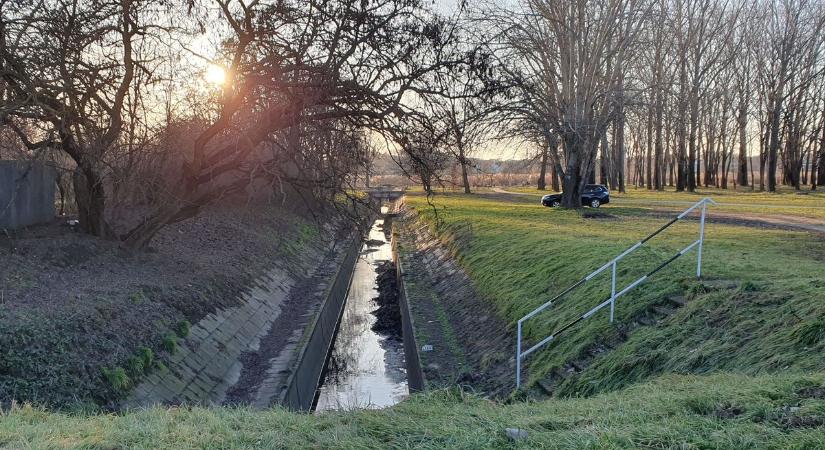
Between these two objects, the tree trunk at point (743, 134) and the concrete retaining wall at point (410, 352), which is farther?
the tree trunk at point (743, 134)

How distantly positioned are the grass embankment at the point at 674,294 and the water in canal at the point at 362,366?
2922 millimetres

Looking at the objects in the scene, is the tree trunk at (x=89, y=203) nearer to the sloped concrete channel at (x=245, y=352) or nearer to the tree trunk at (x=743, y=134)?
the sloped concrete channel at (x=245, y=352)

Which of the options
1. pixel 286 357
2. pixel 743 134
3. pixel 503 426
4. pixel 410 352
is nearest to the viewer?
pixel 503 426

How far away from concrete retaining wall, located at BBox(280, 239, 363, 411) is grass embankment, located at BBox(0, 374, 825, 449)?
3.21 meters

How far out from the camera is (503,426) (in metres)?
5.06

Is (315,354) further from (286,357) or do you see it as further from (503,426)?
(503,426)

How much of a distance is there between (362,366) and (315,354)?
1.38 metres

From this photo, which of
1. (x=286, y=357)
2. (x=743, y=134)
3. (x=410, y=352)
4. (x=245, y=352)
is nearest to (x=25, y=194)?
(x=245, y=352)

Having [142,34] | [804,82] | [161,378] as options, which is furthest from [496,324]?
[804,82]

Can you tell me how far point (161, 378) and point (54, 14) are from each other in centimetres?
847

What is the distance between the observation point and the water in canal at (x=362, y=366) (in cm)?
1360

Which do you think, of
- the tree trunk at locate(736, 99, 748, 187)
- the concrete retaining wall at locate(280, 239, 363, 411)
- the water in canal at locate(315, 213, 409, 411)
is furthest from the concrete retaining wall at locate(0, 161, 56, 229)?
the tree trunk at locate(736, 99, 748, 187)

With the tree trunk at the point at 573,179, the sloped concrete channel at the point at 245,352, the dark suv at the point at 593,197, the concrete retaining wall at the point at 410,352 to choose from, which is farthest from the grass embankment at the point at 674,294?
the dark suv at the point at 593,197

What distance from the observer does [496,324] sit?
14.0 metres
